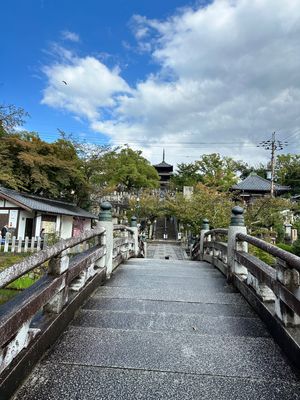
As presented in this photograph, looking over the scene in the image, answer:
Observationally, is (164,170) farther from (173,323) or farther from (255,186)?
(173,323)

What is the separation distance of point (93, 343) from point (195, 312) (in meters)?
1.27

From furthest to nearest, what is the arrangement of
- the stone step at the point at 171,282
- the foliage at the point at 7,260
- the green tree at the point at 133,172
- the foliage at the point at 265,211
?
the green tree at the point at 133,172 < the foliage at the point at 265,211 < the foliage at the point at 7,260 < the stone step at the point at 171,282

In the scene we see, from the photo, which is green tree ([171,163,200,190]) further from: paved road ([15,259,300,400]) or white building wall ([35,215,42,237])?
paved road ([15,259,300,400])

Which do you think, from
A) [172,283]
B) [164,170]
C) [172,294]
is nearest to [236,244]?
[172,283]

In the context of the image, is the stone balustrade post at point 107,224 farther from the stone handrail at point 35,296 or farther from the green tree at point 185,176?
the green tree at point 185,176

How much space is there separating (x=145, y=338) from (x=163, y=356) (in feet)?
1.13

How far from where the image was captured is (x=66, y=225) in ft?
75.1

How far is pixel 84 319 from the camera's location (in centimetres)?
297

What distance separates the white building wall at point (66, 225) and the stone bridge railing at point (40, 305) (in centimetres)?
1931

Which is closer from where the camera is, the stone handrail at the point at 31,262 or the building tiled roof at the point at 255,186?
the stone handrail at the point at 31,262

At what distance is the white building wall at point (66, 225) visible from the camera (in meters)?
22.4

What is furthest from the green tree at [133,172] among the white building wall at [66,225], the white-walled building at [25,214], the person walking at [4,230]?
the person walking at [4,230]

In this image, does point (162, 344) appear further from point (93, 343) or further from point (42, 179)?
point (42, 179)

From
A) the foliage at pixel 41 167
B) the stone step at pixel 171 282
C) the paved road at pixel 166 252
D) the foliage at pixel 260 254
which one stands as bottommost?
the paved road at pixel 166 252
